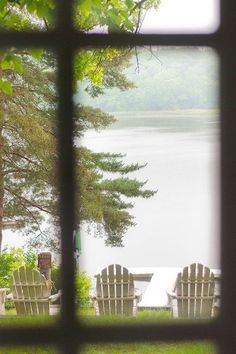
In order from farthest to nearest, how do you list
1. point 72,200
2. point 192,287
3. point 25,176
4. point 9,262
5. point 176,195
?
point 25,176 < point 192,287 < point 9,262 < point 176,195 < point 72,200

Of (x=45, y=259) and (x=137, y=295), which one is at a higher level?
(x=45, y=259)

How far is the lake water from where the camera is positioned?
72 centimetres

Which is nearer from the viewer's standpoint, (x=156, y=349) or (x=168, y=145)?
(x=156, y=349)

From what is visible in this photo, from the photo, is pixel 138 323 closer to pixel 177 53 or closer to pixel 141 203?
pixel 177 53

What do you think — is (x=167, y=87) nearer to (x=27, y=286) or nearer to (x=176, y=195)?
(x=176, y=195)

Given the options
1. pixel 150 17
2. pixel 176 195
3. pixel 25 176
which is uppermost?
pixel 25 176

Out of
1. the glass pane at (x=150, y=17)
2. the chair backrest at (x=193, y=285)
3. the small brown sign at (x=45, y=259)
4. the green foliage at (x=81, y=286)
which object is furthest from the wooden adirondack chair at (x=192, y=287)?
the glass pane at (x=150, y=17)

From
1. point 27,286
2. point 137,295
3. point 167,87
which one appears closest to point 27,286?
point 27,286

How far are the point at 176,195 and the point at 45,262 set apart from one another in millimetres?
628

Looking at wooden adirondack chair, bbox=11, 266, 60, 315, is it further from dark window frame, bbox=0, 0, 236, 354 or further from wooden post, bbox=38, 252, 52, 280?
dark window frame, bbox=0, 0, 236, 354

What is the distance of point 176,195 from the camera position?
5.36 feet

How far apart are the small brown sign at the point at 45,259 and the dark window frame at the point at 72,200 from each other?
52.5 inches

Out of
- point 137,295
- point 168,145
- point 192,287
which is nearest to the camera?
point 168,145

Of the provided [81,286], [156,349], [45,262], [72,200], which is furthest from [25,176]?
[72,200]
